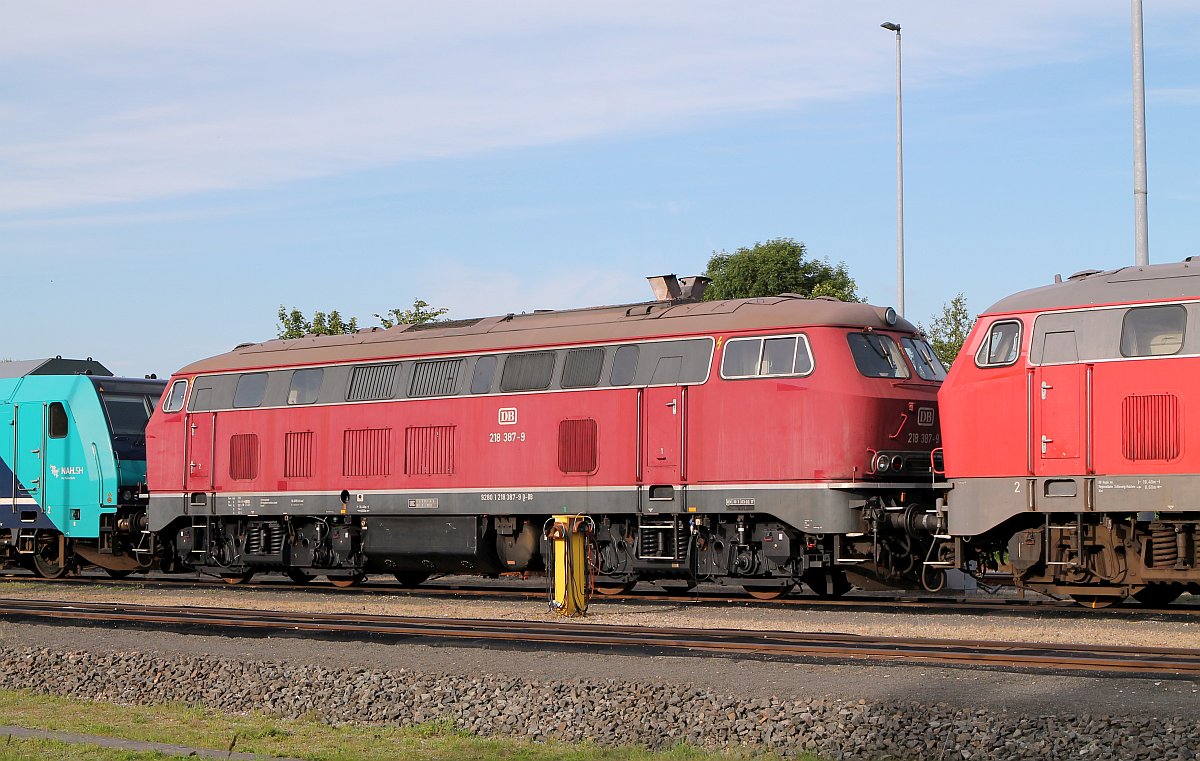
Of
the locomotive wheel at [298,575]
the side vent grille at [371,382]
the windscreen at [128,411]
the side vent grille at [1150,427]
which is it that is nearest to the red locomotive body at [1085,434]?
the side vent grille at [1150,427]

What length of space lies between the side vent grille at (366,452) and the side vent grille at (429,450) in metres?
0.48

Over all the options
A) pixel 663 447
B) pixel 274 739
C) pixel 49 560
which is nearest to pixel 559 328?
pixel 663 447

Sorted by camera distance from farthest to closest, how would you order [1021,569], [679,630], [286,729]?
[1021,569] → [679,630] → [286,729]

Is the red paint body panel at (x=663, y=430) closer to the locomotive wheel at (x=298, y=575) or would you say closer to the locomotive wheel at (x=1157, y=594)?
the locomotive wheel at (x=298, y=575)

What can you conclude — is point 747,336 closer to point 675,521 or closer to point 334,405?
point 675,521

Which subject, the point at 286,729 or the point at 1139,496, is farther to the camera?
the point at 1139,496

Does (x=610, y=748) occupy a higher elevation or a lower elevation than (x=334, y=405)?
lower

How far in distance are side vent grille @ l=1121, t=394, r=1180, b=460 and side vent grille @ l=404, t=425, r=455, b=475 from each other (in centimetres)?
1147

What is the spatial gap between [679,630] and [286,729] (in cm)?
598

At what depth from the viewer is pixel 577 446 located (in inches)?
902

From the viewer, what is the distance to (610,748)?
1122 centimetres

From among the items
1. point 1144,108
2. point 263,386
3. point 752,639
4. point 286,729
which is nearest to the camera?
point 286,729

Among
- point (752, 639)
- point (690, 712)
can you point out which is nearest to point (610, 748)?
point (690, 712)

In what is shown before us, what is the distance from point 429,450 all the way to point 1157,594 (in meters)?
12.1
